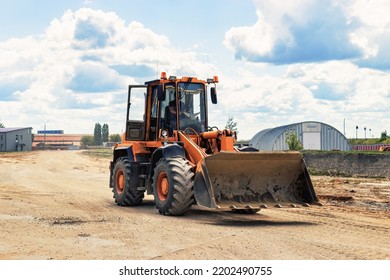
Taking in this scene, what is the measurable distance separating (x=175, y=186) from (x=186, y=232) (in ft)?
5.79

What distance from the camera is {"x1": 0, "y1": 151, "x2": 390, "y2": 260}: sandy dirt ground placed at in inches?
337

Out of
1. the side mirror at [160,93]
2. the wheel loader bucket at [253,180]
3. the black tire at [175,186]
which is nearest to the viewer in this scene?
the wheel loader bucket at [253,180]

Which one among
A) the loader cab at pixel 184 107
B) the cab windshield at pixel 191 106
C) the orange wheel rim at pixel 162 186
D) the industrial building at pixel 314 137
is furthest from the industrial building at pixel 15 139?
the orange wheel rim at pixel 162 186

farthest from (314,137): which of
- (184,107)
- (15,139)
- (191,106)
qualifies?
(15,139)

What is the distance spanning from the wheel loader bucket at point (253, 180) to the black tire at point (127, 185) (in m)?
3.50

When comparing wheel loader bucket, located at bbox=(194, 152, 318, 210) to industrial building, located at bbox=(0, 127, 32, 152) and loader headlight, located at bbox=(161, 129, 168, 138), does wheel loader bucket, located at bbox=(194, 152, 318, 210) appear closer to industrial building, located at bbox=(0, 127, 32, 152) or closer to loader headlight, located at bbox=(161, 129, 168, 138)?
loader headlight, located at bbox=(161, 129, 168, 138)

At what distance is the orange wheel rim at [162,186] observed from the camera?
12875 millimetres

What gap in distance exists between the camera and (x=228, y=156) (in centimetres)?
1198

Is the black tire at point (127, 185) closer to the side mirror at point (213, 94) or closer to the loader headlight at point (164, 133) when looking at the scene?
the loader headlight at point (164, 133)

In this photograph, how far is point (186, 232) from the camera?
10508mm

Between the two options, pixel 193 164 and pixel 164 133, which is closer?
pixel 193 164

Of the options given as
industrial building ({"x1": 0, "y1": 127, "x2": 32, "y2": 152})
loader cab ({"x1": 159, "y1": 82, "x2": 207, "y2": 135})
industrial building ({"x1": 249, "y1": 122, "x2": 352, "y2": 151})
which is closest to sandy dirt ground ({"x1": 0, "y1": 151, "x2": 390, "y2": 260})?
loader cab ({"x1": 159, "y1": 82, "x2": 207, "y2": 135})

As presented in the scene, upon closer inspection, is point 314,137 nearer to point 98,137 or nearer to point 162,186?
point 162,186

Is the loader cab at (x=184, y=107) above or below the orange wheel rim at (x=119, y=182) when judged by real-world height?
above
